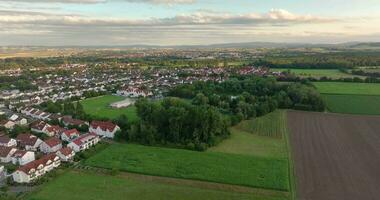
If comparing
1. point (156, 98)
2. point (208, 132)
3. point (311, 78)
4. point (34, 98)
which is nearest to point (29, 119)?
point (34, 98)

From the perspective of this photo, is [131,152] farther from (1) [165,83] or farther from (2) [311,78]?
(2) [311,78]

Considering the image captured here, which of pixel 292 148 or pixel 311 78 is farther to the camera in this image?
pixel 311 78

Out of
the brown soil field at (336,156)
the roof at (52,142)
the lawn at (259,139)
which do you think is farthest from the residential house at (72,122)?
the brown soil field at (336,156)

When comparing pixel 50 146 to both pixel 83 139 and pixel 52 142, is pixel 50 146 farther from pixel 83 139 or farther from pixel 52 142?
pixel 83 139

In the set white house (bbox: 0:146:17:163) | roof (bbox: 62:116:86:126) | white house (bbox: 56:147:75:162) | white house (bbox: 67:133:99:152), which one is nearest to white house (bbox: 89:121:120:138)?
white house (bbox: 67:133:99:152)

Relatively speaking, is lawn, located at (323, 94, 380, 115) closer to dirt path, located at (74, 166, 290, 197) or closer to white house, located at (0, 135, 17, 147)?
dirt path, located at (74, 166, 290, 197)

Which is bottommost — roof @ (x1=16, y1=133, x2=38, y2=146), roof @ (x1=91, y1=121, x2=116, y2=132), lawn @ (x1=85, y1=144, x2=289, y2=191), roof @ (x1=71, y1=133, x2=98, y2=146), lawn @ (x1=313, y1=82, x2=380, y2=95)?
lawn @ (x1=85, y1=144, x2=289, y2=191)
